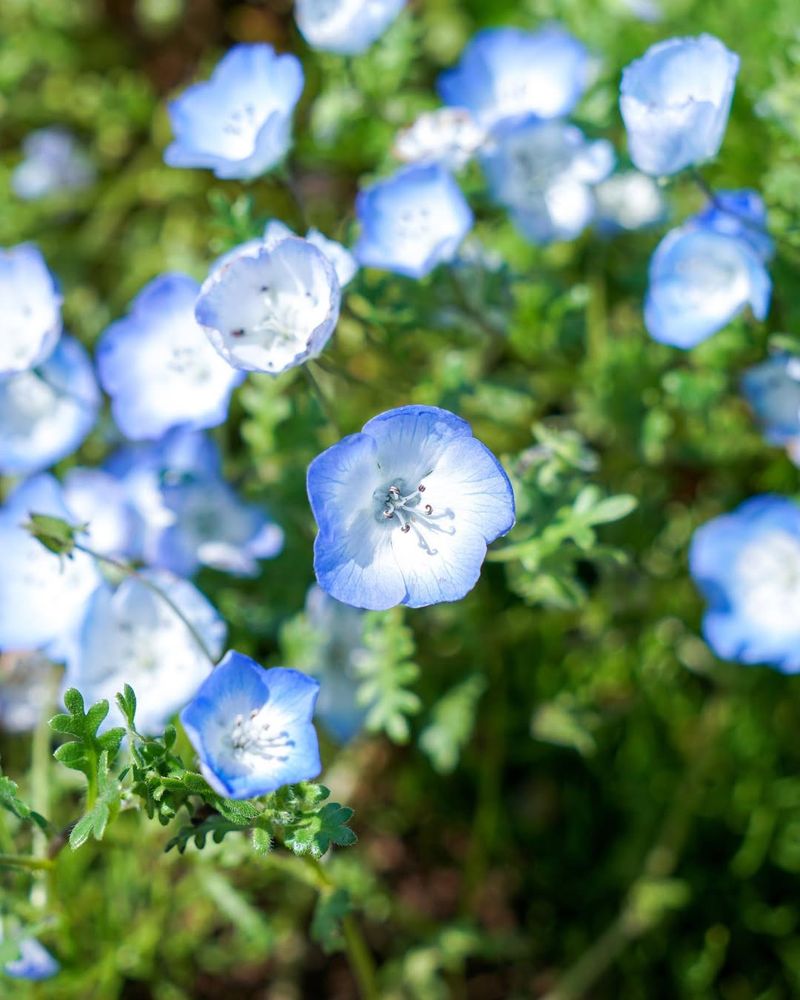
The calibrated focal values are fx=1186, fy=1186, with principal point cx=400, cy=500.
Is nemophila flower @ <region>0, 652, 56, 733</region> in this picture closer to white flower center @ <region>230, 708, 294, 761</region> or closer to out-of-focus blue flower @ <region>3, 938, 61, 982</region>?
out-of-focus blue flower @ <region>3, 938, 61, 982</region>

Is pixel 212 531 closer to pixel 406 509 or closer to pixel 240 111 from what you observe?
pixel 406 509

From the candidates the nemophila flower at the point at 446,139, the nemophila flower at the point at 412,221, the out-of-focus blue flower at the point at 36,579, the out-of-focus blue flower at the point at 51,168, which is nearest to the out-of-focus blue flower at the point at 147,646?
the out-of-focus blue flower at the point at 36,579

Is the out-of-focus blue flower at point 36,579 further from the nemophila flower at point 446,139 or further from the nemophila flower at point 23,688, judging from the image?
the nemophila flower at point 446,139

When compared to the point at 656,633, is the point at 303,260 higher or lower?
higher

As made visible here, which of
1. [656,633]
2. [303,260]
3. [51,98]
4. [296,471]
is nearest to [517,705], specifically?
[656,633]

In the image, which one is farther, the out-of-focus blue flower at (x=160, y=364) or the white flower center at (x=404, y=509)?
the out-of-focus blue flower at (x=160, y=364)

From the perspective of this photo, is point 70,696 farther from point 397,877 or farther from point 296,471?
point 397,877
